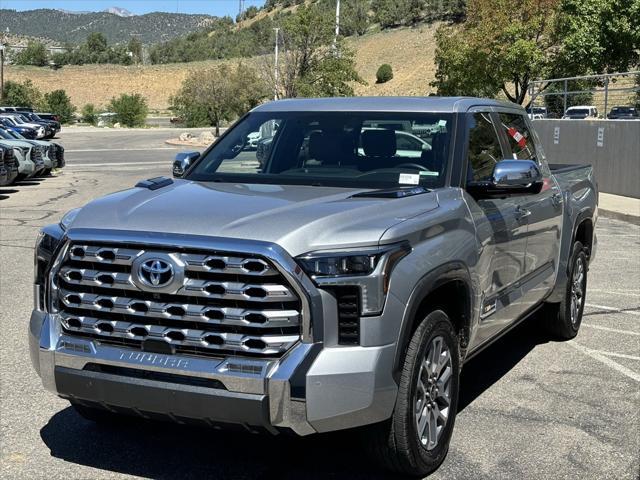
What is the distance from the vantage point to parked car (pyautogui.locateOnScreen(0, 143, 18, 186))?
1969cm

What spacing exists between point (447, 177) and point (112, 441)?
2.36 meters

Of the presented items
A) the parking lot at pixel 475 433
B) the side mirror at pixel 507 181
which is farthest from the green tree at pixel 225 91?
the side mirror at pixel 507 181

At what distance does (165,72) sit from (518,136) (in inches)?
4940

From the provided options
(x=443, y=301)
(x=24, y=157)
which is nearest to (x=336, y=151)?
(x=443, y=301)

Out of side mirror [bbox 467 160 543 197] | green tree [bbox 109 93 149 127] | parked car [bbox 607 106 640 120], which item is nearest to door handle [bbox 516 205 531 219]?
side mirror [bbox 467 160 543 197]

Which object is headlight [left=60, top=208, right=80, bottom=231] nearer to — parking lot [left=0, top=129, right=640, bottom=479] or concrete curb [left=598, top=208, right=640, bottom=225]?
parking lot [left=0, top=129, right=640, bottom=479]

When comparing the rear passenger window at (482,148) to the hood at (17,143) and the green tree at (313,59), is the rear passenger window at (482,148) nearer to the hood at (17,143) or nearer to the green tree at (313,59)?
the hood at (17,143)

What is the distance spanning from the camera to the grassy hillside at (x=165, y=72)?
10194 cm

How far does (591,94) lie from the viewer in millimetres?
22047

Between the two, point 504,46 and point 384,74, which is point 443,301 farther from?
point 384,74

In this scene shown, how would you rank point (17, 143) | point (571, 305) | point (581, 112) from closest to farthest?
point (571, 305) < point (17, 143) < point (581, 112)

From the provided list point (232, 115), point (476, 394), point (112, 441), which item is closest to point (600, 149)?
point (476, 394)

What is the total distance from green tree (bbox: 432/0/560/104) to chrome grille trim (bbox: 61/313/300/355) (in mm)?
35438

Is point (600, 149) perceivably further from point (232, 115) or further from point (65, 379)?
point (232, 115)
